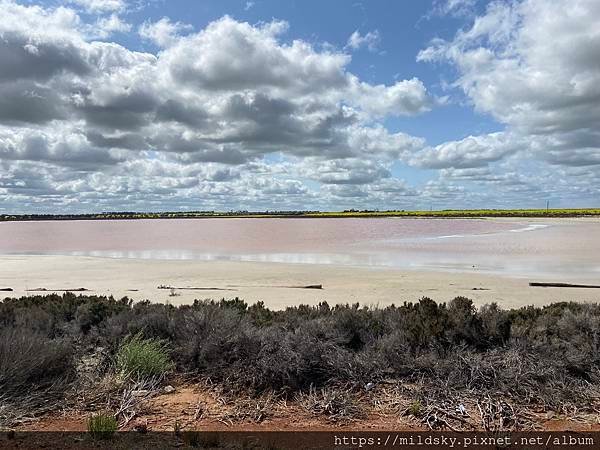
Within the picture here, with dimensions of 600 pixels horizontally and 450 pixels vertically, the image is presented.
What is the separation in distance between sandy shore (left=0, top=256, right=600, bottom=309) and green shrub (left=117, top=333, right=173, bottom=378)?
5.92m

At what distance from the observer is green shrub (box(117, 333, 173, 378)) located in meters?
6.37

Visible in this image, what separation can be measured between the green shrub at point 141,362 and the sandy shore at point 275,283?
5.92 meters

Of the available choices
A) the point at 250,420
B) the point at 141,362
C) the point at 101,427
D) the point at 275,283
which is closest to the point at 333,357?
the point at 250,420

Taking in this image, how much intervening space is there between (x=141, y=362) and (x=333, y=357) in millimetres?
2556

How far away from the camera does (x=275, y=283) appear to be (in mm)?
17484

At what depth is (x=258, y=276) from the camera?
19.7m

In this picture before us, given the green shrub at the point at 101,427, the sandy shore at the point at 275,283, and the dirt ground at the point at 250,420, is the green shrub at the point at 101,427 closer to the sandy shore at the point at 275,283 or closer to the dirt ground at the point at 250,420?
the dirt ground at the point at 250,420

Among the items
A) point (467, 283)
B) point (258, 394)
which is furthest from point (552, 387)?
point (467, 283)

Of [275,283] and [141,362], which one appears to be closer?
[141,362]

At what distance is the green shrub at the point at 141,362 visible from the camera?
20.9ft

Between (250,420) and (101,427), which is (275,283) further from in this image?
(101,427)

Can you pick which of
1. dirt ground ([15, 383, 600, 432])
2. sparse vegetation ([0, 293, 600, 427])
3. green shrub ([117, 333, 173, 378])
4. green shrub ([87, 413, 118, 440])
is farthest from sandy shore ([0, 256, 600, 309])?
green shrub ([87, 413, 118, 440])

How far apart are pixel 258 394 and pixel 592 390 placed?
4.06m

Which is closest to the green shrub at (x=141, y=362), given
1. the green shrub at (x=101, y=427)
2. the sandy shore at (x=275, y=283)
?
the green shrub at (x=101, y=427)
